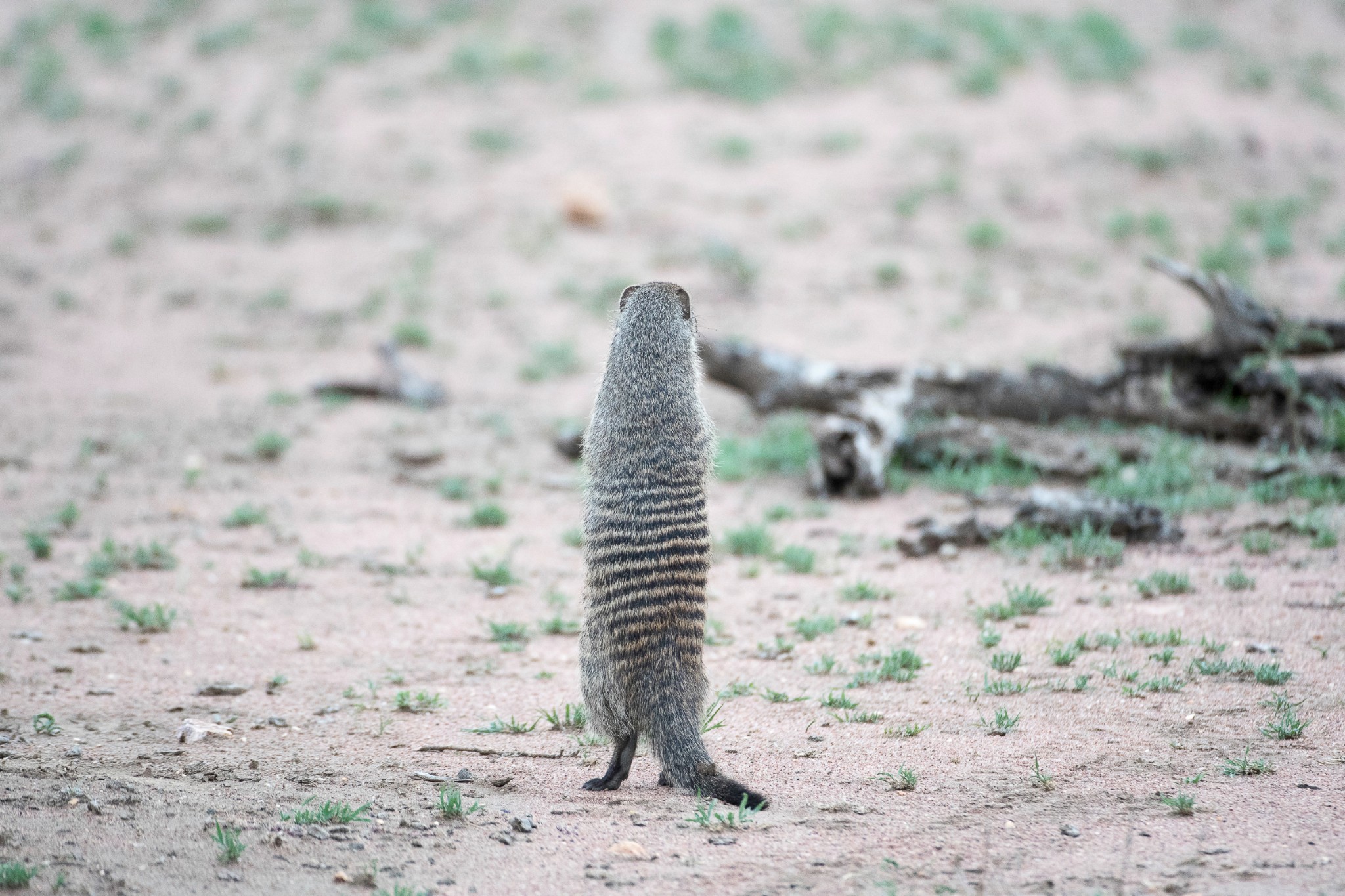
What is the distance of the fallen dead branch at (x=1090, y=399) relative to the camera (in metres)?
8.10

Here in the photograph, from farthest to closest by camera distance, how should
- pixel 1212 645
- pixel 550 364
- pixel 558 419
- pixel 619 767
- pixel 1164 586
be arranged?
pixel 550 364 < pixel 558 419 < pixel 1164 586 < pixel 1212 645 < pixel 619 767

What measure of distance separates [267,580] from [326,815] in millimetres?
2972

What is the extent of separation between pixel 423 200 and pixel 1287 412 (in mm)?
10362

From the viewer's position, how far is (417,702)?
5258 mm

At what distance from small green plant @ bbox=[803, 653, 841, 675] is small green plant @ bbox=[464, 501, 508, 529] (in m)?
2.90

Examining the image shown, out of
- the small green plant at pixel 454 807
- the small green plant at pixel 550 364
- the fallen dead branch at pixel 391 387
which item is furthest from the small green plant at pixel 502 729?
the small green plant at pixel 550 364

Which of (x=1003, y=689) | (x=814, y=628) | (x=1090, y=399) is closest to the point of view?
(x=1003, y=689)

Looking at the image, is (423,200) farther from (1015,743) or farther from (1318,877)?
(1318,877)

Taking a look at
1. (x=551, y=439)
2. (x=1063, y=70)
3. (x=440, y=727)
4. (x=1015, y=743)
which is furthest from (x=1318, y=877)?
(x=1063, y=70)

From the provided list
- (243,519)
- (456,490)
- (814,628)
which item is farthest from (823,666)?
(243,519)

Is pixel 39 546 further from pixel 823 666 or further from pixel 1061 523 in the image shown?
pixel 1061 523

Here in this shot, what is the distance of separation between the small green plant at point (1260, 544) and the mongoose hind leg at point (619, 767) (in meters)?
4.00

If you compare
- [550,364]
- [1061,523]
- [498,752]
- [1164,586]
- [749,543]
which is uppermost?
[550,364]

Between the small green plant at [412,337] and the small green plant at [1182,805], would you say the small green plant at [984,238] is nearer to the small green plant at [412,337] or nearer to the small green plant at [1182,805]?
the small green plant at [412,337]
